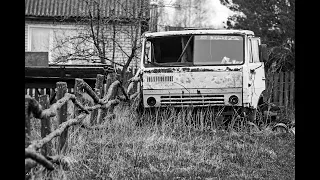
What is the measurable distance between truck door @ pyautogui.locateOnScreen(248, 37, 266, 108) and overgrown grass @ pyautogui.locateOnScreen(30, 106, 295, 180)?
132 centimetres

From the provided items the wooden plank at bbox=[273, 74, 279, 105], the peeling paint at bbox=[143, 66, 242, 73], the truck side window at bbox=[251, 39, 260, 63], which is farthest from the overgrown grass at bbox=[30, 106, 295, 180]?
the wooden plank at bbox=[273, 74, 279, 105]

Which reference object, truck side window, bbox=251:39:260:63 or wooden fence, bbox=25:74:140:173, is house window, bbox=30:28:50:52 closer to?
wooden fence, bbox=25:74:140:173

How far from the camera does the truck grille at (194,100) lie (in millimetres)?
10875

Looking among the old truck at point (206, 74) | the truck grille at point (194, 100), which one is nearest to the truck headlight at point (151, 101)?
the old truck at point (206, 74)

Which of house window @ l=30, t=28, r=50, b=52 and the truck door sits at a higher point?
house window @ l=30, t=28, r=50, b=52

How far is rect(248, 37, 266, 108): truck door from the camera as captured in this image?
1105 cm

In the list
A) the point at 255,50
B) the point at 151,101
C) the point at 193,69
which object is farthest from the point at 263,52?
the point at 151,101

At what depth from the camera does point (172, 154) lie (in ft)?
24.2

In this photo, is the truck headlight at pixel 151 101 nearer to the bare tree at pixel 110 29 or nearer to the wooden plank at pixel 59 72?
the wooden plank at pixel 59 72

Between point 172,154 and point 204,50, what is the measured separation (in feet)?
13.5

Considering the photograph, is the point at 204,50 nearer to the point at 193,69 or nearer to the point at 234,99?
the point at 193,69
